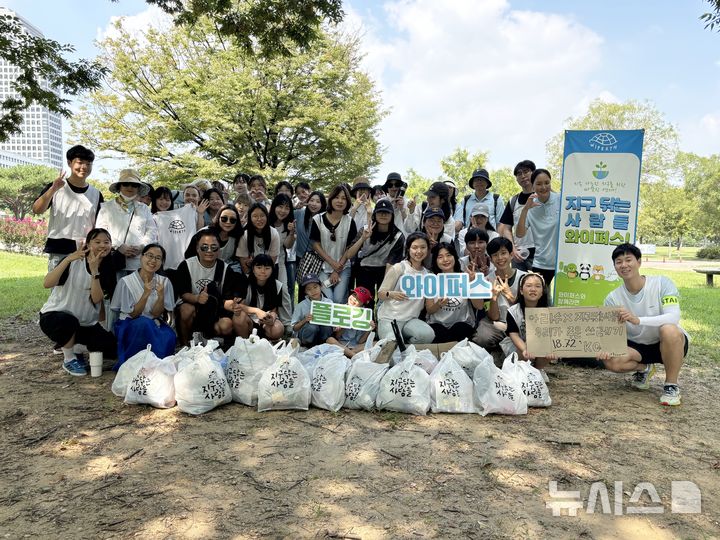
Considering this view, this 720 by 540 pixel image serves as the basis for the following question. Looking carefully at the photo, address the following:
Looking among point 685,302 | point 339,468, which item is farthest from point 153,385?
point 685,302

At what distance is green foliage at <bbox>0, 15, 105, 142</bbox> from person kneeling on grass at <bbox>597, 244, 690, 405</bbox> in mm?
7403

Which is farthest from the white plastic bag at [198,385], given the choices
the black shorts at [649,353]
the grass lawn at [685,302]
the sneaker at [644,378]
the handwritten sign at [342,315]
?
the grass lawn at [685,302]

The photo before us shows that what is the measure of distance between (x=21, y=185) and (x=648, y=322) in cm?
5490

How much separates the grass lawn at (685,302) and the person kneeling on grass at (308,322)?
4.68 meters

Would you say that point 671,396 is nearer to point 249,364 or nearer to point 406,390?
point 406,390

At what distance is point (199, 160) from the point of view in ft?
51.6

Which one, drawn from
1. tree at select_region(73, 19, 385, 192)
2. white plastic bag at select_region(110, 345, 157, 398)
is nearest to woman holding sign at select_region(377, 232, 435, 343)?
white plastic bag at select_region(110, 345, 157, 398)

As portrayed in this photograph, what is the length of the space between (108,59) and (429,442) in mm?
17505

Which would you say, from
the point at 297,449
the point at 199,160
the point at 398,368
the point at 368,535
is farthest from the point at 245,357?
the point at 199,160

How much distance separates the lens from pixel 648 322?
4254 mm

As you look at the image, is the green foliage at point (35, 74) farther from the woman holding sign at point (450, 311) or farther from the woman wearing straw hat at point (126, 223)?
the woman holding sign at point (450, 311)

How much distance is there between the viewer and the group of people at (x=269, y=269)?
4.72 metres

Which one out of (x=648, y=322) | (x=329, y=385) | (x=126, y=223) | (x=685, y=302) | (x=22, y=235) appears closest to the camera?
(x=329, y=385)

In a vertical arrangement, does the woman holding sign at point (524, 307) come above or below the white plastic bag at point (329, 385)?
above
